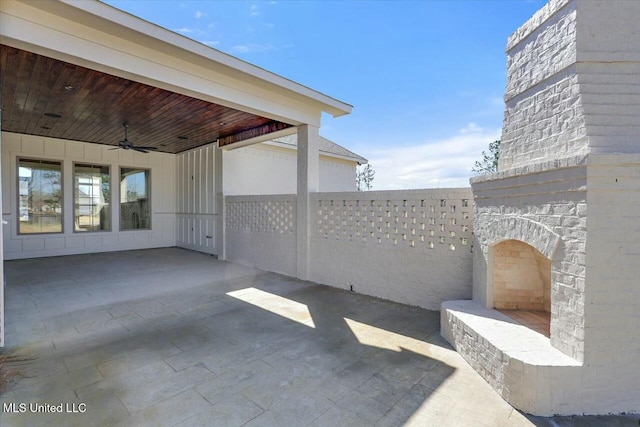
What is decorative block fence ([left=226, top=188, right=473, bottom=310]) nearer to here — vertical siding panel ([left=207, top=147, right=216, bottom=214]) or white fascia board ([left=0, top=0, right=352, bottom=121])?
white fascia board ([left=0, top=0, right=352, bottom=121])

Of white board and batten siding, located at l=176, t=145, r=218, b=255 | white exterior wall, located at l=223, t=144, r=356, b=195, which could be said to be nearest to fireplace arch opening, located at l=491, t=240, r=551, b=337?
white exterior wall, located at l=223, t=144, r=356, b=195

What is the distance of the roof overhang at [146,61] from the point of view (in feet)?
10.2

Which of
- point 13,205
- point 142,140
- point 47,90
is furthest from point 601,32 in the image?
point 13,205

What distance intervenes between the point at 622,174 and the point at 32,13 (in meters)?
5.65

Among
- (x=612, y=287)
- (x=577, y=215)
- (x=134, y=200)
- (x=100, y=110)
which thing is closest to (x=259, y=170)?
(x=100, y=110)

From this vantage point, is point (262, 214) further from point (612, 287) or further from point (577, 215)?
point (612, 287)

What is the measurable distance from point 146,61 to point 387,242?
4.38m

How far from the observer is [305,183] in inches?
238

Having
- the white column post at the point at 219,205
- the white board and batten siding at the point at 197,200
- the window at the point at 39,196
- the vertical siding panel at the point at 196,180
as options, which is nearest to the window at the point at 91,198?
the window at the point at 39,196

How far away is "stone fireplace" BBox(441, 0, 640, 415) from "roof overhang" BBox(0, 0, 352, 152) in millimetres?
3800

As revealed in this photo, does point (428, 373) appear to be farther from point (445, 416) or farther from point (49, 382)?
point (49, 382)

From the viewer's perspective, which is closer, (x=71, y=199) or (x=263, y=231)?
(x=263, y=231)

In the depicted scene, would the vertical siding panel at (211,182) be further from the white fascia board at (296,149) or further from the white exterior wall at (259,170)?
the white fascia board at (296,149)

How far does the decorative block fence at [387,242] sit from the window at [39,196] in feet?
22.8
